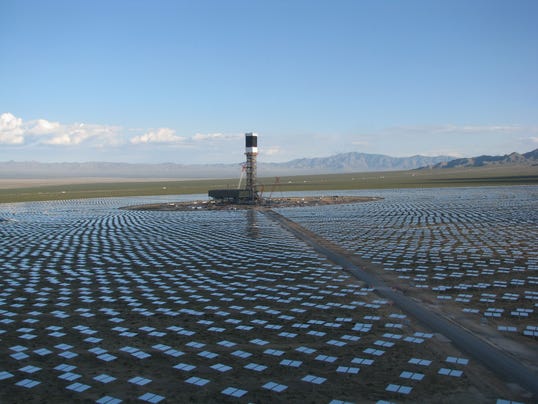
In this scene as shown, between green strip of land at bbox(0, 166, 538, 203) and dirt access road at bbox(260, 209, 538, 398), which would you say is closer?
dirt access road at bbox(260, 209, 538, 398)

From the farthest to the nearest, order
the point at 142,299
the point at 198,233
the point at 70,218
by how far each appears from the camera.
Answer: the point at 70,218 < the point at 198,233 < the point at 142,299

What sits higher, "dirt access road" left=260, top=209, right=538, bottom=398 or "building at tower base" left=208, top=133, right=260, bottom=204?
"building at tower base" left=208, top=133, right=260, bottom=204

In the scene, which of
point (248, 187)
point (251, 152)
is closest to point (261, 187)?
point (248, 187)

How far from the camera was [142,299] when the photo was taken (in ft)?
49.8

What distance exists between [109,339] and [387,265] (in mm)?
11136

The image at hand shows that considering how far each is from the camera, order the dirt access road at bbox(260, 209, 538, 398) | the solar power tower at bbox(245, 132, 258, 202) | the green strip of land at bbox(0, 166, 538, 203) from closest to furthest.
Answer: the dirt access road at bbox(260, 209, 538, 398) → the solar power tower at bbox(245, 132, 258, 202) → the green strip of land at bbox(0, 166, 538, 203)

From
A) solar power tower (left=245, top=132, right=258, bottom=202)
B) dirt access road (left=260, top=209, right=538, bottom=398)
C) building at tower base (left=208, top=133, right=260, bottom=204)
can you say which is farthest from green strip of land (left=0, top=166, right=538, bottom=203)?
dirt access road (left=260, top=209, right=538, bottom=398)

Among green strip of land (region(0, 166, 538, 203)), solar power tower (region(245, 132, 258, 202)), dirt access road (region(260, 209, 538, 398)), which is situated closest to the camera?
dirt access road (region(260, 209, 538, 398))

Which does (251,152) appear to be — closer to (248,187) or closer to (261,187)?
(248,187)

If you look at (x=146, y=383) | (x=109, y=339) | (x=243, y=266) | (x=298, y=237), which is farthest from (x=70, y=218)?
(x=146, y=383)

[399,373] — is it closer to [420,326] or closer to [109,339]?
[420,326]

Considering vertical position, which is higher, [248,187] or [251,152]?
[251,152]

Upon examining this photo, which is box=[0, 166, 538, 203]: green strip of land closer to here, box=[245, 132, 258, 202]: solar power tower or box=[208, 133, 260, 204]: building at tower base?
box=[208, 133, 260, 204]: building at tower base

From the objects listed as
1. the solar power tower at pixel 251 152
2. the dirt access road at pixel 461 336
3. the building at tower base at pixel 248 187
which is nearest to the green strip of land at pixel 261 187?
the building at tower base at pixel 248 187
